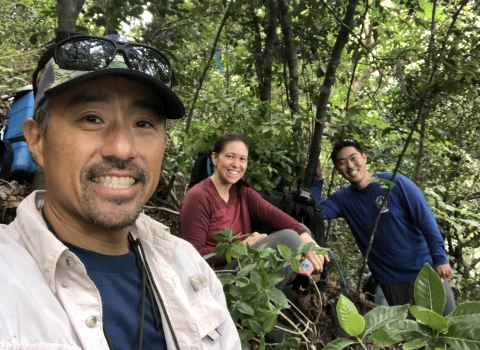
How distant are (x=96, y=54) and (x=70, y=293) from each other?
0.76 metres

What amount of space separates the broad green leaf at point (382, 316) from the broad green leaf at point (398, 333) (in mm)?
33

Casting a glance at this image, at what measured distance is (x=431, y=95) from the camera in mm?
3201

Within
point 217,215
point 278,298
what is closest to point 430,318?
point 278,298

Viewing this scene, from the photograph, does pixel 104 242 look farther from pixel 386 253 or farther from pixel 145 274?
pixel 386 253

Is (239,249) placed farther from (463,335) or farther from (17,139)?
(17,139)

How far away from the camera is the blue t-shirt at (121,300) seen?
1.21m

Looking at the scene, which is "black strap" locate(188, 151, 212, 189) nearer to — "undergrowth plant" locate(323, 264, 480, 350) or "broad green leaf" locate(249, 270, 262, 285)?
"broad green leaf" locate(249, 270, 262, 285)

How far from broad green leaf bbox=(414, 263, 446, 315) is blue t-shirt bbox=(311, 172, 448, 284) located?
8.66 ft

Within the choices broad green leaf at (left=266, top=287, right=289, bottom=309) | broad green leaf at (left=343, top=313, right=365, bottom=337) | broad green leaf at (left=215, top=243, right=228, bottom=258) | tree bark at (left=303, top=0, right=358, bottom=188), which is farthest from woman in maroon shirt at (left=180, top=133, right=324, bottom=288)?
broad green leaf at (left=343, top=313, right=365, bottom=337)

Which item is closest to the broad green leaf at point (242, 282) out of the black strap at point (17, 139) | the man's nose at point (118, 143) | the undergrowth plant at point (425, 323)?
the undergrowth plant at point (425, 323)

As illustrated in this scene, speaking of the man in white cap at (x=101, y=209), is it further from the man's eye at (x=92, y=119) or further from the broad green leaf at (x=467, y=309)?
the broad green leaf at (x=467, y=309)

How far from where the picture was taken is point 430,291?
3.80ft

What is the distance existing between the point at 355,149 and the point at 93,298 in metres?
3.26

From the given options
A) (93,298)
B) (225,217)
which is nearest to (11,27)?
(225,217)
